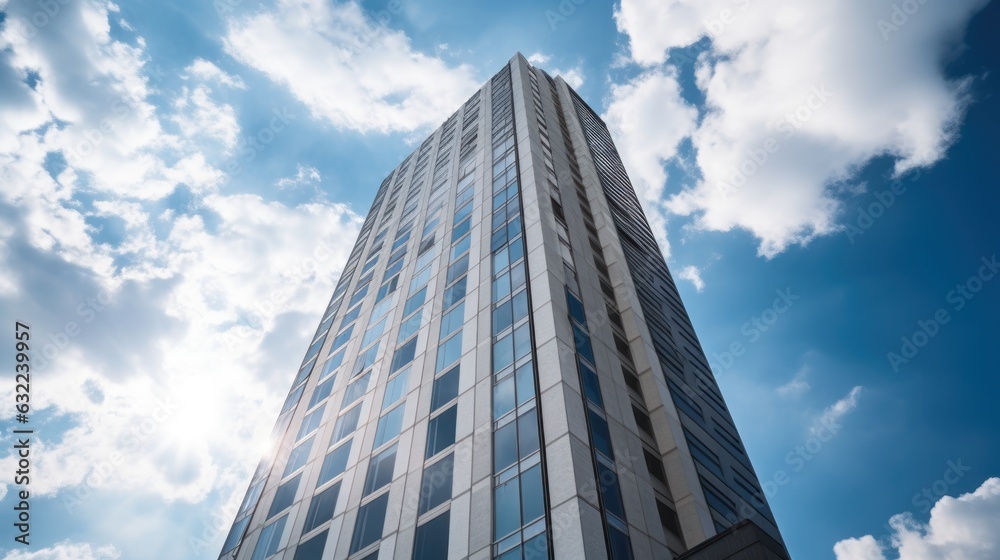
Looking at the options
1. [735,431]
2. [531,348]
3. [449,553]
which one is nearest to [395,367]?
[531,348]

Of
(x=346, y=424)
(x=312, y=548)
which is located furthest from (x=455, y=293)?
(x=312, y=548)

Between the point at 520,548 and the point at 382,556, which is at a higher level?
the point at 382,556

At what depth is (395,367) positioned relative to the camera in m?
31.8

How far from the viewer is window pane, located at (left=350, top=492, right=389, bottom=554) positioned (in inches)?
901

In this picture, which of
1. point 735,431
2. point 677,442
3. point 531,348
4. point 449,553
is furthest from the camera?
point 735,431

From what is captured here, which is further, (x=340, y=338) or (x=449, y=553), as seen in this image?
(x=340, y=338)

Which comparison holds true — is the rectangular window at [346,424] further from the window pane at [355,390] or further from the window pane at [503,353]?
the window pane at [503,353]

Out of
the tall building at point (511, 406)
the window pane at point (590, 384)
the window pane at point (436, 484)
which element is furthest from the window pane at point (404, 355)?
the window pane at point (590, 384)

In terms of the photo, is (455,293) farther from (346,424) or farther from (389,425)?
(346,424)

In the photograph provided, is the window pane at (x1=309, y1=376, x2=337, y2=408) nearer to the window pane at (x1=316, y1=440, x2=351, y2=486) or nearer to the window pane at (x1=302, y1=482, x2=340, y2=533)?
the window pane at (x1=316, y1=440, x2=351, y2=486)

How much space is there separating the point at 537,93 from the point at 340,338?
33.5m

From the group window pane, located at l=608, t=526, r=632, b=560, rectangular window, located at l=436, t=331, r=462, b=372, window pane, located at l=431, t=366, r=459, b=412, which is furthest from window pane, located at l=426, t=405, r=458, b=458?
window pane, located at l=608, t=526, r=632, b=560

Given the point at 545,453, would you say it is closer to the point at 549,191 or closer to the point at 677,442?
the point at 677,442

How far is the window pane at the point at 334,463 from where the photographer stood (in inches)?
1123
